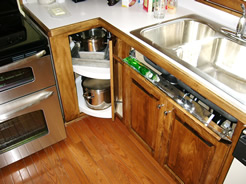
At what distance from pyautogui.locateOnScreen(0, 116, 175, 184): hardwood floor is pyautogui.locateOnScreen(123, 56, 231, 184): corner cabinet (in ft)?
0.57

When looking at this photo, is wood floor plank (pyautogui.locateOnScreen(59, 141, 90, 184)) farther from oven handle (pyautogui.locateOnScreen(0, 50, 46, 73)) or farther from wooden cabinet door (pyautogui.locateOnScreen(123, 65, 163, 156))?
oven handle (pyautogui.locateOnScreen(0, 50, 46, 73))

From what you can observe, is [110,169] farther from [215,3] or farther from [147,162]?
[215,3]

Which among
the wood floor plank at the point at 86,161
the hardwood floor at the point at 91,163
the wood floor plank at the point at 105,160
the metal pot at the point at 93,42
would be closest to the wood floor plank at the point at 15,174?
the hardwood floor at the point at 91,163

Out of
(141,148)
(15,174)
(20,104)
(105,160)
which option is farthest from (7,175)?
(141,148)

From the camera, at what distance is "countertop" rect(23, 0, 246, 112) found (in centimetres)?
159

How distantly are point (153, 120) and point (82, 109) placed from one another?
2.43ft

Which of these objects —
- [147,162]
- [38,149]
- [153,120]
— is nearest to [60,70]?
[38,149]

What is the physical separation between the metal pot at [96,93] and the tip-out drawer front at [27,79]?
16.4 inches

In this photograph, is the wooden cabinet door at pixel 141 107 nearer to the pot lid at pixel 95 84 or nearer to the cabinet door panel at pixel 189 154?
the cabinet door panel at pixel 189 154

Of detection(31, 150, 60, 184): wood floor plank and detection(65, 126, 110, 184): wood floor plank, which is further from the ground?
detection(65, 126, 110, 184): wood floor plank

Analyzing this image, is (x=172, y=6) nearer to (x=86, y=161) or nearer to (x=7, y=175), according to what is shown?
(x=86, y=161)

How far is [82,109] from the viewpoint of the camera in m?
2.06

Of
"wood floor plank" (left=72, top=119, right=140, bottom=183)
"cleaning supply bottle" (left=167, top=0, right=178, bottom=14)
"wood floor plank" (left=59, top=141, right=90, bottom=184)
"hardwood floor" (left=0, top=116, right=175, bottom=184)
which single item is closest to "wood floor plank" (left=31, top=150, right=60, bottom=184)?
"hardwood floor" (left=0, top=116, right=175, bottom=184)

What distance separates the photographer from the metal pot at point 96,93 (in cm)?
197
